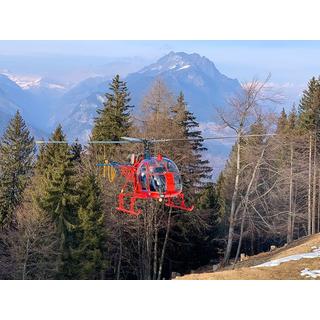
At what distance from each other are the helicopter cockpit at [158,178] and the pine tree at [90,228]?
27.6 feet

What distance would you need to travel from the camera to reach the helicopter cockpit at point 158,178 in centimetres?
945

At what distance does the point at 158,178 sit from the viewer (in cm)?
945

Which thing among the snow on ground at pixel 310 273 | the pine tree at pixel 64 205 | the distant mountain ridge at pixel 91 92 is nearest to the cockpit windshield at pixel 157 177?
the snow on ground at pixel 310 273

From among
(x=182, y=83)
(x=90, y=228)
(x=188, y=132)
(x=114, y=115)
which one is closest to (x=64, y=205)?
(x=90, y=228)

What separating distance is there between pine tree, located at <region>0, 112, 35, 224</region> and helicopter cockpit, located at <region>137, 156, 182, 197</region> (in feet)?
38.7

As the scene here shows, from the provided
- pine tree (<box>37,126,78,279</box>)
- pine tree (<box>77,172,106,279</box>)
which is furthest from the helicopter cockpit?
pine tree (<box>77,172,106,279</box>)

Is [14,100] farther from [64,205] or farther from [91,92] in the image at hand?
[64,205]

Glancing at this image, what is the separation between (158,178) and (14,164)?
48.0 ft

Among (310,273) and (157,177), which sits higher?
(157,177)

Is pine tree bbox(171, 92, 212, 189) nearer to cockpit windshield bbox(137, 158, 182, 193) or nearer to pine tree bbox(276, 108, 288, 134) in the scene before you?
pine tree bbox(276, 108, 288, 134)

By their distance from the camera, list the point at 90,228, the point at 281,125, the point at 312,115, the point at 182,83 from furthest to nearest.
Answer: the point at 182,83
the point at 312,115
the point at 281,125
the point at 90,228

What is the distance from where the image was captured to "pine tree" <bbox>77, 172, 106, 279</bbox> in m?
17.6

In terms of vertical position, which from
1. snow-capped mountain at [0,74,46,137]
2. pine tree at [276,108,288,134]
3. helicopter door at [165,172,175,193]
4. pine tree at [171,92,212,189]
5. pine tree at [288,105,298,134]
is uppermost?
snow-capped mountain at [0,74,46,137]
